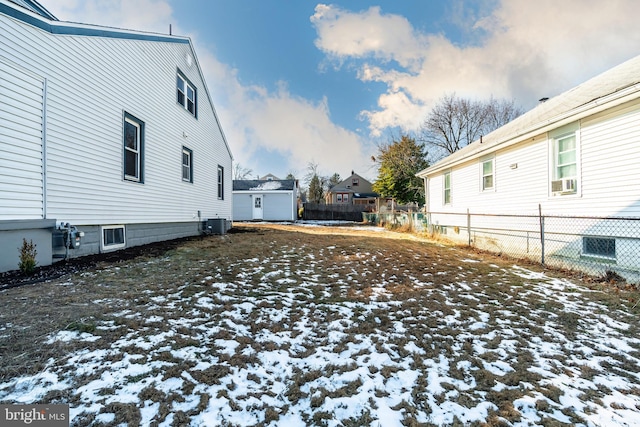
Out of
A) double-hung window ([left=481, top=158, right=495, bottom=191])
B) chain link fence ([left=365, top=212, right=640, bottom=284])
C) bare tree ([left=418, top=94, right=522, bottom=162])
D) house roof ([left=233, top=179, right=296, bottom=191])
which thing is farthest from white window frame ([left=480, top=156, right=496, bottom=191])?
bare tree ([left=418, top=94, right=522, bottom=162])

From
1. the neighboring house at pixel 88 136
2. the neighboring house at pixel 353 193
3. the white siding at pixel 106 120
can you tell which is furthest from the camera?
the neighboring house at pixel 353 193

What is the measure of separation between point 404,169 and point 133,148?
2616 centimetres

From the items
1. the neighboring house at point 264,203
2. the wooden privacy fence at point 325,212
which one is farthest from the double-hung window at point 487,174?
the wooden privacy fence at point 325,212

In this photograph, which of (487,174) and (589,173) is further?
(487,174)

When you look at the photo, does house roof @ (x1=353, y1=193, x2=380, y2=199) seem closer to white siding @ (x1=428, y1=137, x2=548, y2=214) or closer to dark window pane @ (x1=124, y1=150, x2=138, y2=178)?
white siding @ (x1=428, y1=137, x2=548, y2=214)

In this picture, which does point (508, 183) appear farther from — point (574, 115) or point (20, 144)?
point (20, 144)

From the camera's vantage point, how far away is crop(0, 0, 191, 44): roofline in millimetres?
4480

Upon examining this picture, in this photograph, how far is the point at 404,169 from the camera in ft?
96.5

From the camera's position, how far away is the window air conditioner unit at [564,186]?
6.38 meters

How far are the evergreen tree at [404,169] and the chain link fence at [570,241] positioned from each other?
779 inches

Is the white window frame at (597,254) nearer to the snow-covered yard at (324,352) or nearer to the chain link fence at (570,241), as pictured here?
the chain link fence at (570,241)

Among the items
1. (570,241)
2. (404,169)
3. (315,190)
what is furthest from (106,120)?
Result: (315,190)

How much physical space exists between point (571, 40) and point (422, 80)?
27.2 feet

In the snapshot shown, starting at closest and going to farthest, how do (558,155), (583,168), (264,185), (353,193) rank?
1. (583,168)
2. (558,155)
3. (264,185)
4. (353,193)
